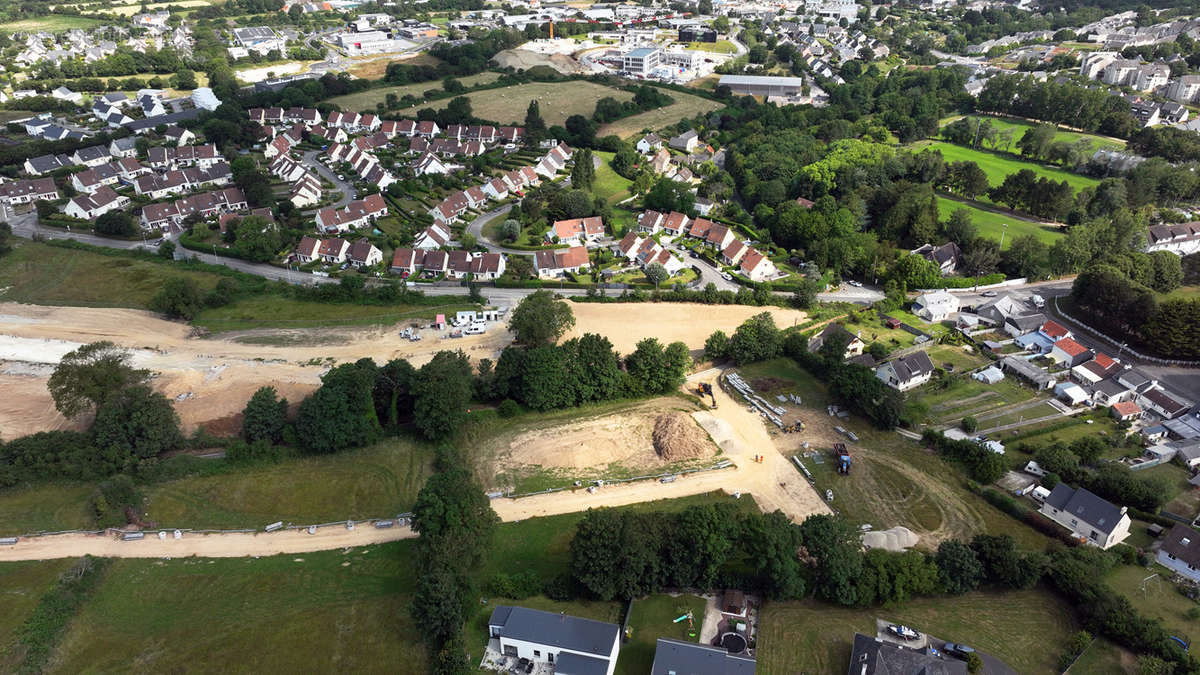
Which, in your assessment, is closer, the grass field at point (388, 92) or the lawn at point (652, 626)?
the lawn at point (652, 626)

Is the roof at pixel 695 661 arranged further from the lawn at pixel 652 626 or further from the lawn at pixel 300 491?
the lawn at pixel 300 491

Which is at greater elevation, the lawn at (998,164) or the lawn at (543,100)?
the lawn at (543,100)

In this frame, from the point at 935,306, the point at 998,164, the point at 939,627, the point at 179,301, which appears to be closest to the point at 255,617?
the point at 939,627

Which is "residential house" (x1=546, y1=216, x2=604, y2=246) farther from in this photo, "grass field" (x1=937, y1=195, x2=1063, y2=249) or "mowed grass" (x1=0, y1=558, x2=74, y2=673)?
"mowed grass" (x1=0, y1=558, x2=74, y2=673)

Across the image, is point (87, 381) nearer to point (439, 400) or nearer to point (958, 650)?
point (439, 400)

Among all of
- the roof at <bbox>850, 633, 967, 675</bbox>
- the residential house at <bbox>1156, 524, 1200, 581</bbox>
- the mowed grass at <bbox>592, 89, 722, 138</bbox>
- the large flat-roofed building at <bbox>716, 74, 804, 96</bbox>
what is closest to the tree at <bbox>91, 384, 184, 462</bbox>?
the roof at <bbox>850, 633, 967, 675</bbox>

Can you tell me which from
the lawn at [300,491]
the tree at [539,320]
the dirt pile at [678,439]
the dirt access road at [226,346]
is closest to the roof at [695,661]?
the dirt pile at [678,439]
